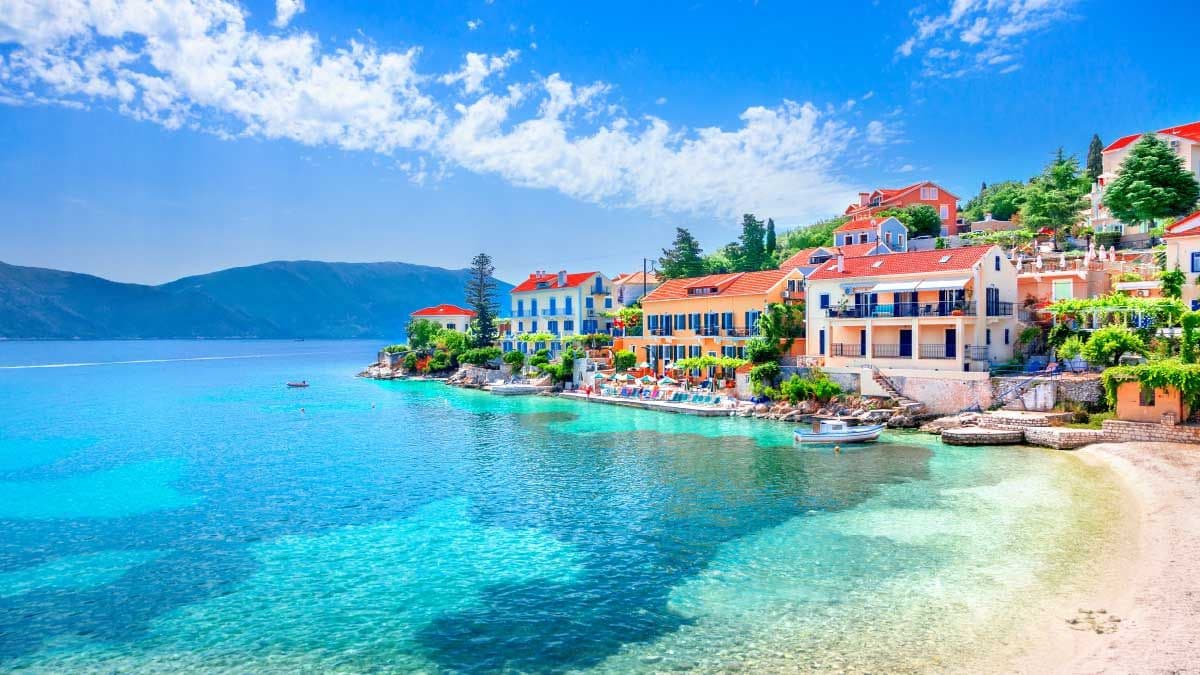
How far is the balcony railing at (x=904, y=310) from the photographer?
3366 cm

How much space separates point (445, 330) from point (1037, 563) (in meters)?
71.7

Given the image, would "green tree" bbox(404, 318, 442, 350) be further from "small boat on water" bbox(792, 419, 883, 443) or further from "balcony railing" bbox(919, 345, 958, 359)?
"balcony railing" bbox(919, 345, 958, 359)

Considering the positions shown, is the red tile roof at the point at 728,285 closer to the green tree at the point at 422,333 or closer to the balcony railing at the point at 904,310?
the balcony railing at the point at 904,310

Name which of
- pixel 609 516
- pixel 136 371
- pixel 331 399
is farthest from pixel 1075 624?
pixel 136 371

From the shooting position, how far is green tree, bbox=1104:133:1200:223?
145ft

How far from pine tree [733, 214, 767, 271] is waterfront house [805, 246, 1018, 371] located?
92.0ft

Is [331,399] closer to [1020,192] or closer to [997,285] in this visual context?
[997,285]

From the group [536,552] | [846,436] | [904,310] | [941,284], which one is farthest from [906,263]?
[536,552]

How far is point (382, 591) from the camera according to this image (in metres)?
14.8

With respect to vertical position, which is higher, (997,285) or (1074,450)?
(997,285)

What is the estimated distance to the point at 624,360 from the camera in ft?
175

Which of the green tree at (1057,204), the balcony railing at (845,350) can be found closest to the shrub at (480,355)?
the balcony railing at (845,350)

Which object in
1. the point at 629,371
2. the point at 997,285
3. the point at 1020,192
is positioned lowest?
the point at 629,371

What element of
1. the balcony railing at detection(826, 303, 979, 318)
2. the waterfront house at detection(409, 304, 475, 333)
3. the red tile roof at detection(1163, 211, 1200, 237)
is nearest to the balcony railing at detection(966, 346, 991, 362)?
the balcony railing at detection(826, 303, 979, 318)
